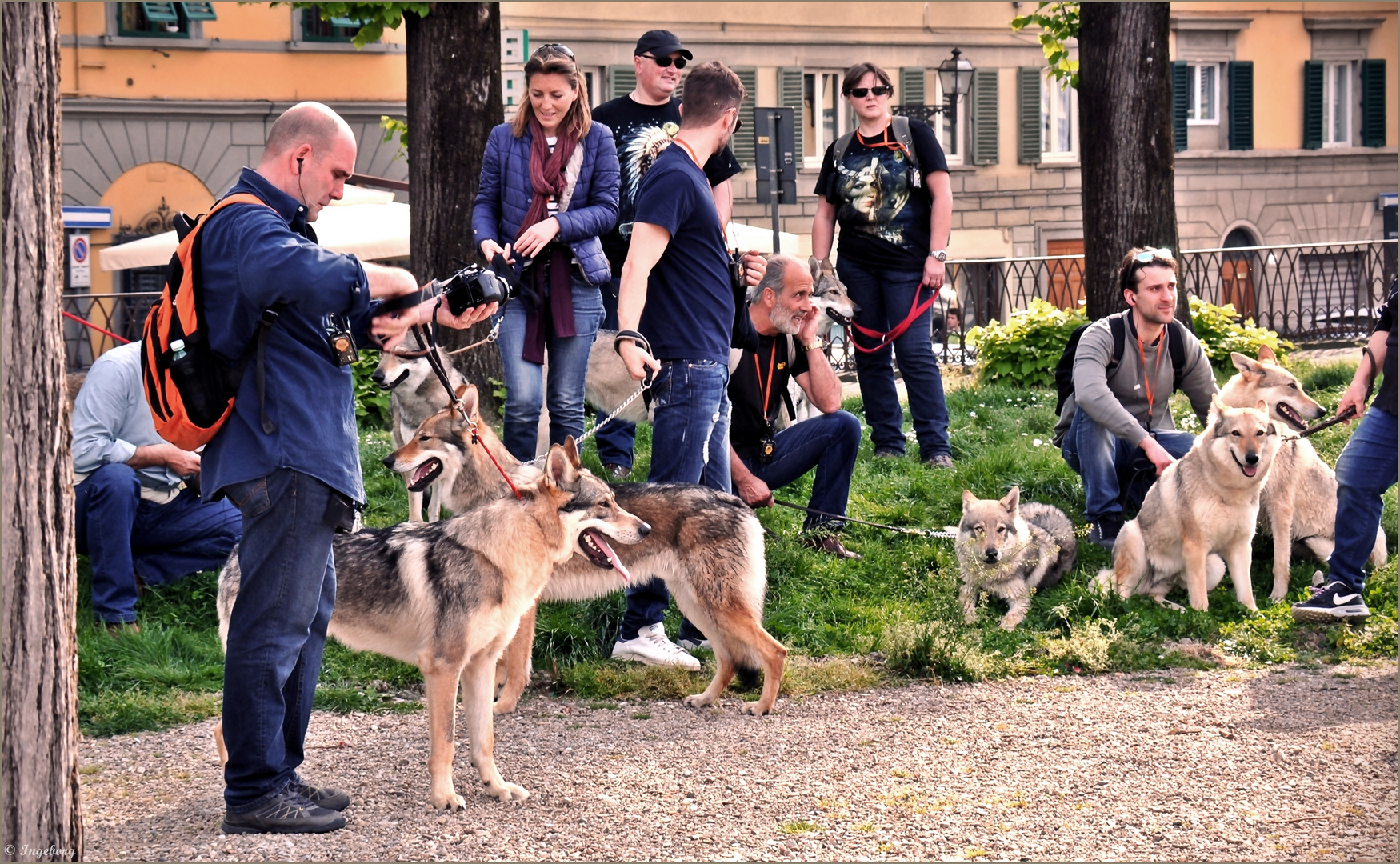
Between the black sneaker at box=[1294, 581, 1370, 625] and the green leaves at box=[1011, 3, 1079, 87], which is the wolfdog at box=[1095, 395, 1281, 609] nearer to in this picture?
the black sneaker at box=[1294, 581, 1370, 625]

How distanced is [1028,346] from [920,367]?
4.04 metres

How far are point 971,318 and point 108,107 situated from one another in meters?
15.0

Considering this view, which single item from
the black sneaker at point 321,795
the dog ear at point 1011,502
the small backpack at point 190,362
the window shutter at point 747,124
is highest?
the window shutter at point 747,124

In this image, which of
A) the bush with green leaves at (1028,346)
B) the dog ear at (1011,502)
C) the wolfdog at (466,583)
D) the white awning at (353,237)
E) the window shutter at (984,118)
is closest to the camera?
the wolfdog at (466,583)

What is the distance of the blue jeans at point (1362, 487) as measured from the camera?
19.9ft

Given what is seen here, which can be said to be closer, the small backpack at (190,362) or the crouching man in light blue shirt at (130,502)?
the small backpack at (190,362)

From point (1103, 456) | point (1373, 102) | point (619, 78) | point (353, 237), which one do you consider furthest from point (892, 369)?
point (1373, 102)

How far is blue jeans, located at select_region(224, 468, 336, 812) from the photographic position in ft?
13.0

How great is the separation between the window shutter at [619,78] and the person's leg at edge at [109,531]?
67.8 feet

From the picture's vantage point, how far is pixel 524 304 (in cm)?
659

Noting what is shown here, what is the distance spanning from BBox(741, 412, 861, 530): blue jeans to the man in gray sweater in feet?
4.37

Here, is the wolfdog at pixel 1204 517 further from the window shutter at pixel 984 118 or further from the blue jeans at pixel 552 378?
the window shutter at pixel 984 118

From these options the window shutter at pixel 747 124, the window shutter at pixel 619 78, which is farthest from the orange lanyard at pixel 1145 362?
the window shutter at pixel 619 78

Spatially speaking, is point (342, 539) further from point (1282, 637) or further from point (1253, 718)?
point (1282, 637)
